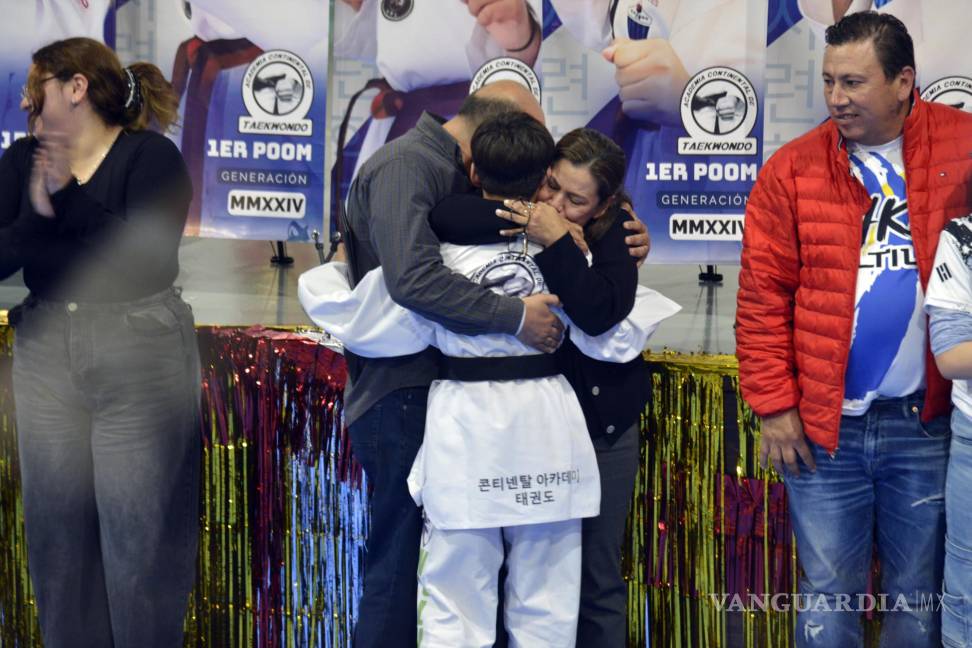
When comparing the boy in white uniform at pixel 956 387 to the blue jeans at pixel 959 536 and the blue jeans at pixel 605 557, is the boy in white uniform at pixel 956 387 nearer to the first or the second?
the blue jeans at pixel 959 536

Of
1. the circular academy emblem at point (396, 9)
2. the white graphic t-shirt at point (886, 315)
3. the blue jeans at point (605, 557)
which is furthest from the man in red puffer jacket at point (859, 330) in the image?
the circular academy emblem at point (396, 9)

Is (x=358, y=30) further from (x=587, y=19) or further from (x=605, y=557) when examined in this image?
(x=605, y=557)

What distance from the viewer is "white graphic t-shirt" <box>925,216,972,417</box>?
198 cm

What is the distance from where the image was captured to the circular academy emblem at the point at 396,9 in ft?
14.9

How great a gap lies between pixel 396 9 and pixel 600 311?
9.25 ft

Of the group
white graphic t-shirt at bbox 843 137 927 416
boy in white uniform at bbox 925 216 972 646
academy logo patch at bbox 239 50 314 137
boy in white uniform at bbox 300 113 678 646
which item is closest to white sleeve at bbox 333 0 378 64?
academy logo patch at bbox 239 50 314 137

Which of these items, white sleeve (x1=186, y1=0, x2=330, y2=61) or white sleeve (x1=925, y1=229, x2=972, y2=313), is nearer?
white sleeve (x1=925, y1=229, x2=972, y2=313)

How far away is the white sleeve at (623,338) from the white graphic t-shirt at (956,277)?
49 cm

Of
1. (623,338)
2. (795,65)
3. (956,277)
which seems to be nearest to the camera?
(956,277)

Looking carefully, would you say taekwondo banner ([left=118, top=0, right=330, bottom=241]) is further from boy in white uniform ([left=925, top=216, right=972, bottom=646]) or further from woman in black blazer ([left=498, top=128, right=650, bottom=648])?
boy in white uniform ([left=925, top=216, right=972, bottom=646])

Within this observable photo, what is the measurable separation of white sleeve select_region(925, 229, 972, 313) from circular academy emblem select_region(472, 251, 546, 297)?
2.32 ft

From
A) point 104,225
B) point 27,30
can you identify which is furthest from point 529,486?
point 27,30

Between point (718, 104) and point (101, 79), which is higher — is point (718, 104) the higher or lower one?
the higher one

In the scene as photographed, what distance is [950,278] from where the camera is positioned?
2.00 metres
